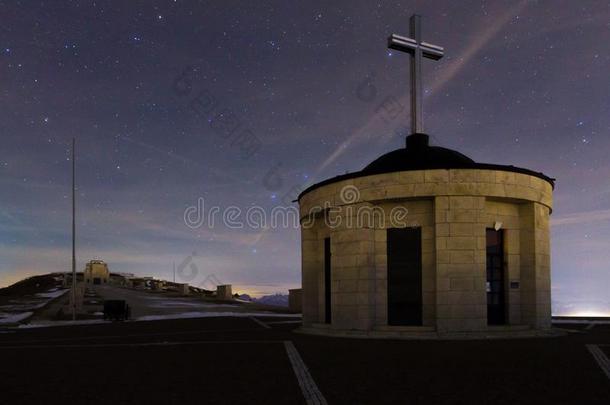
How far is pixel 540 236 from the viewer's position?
2130cm

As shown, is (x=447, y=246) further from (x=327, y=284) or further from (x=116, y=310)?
(x=116, y=310)

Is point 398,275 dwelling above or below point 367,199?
below

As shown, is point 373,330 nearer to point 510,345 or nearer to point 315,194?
point 510,345

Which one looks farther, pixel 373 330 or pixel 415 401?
pixel 373 330

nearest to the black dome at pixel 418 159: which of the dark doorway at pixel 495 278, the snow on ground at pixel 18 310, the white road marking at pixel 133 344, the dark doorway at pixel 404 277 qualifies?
the dark doorway at pixel 404 277

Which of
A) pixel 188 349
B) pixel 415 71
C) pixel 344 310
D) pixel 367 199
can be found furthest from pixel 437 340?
pixel 415 71

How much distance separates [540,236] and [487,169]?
12.2ft

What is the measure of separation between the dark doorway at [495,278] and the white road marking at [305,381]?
879cm

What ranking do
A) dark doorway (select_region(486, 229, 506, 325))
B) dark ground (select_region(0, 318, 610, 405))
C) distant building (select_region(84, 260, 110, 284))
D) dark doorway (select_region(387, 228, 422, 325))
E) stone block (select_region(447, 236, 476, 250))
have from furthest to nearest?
distant building (select_region(84, 260, 110, 284)) → dark doorway (select_region(486, 229, 506, 325)) → dark doorway (select_region(387, 228, 422, 325)) → stone block (select_region(447, 236, 476, 250)) → dark ground (select_region(0, 318, 610, 405))

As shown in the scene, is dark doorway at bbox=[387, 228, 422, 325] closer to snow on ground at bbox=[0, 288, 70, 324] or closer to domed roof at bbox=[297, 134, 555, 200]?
domed roof at bbox=[297, 134, 555, 200]

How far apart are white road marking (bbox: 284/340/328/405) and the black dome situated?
8.21 m

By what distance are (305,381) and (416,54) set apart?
16.9 meters

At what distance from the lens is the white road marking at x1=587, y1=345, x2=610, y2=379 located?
40.3ft
